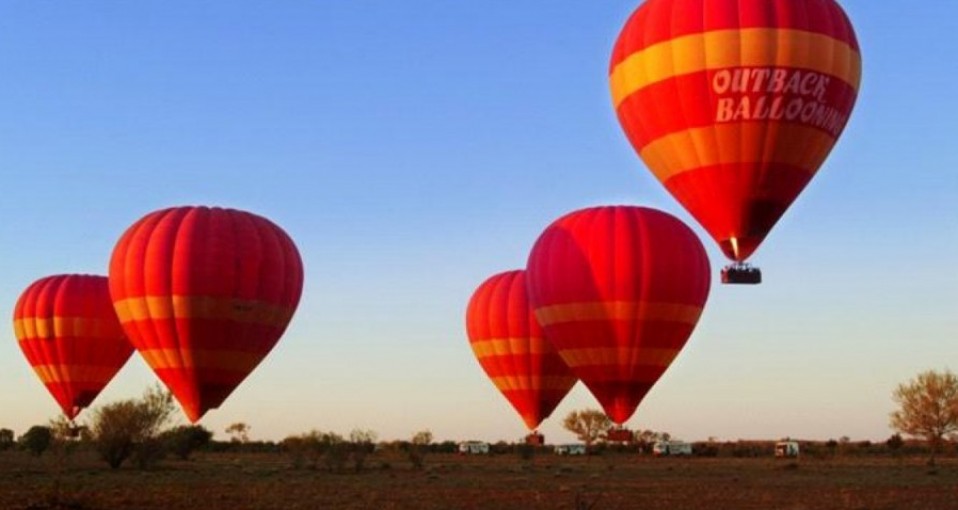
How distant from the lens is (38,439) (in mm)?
58344

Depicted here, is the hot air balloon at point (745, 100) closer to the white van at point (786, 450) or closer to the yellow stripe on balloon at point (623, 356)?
the yellow stripe on balloon at point (623, 356)

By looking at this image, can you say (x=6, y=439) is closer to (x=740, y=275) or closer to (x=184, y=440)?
(x=184, y=440)

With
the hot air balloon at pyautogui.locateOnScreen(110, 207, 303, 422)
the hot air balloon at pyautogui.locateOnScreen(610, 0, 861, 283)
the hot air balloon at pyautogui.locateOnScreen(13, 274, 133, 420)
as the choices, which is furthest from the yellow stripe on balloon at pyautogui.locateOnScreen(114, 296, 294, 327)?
the hot air balloon at pyautogui.locateOnScreen(610, 0, 861, 283)

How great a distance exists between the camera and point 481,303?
47969 millimetres

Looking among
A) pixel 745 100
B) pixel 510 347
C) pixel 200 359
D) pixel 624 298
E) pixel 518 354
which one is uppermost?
pixel 745 100

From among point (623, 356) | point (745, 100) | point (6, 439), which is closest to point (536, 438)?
point (623, 356)

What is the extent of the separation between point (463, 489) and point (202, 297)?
389 inches

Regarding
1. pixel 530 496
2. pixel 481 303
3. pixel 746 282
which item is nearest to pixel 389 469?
pixel 481 303

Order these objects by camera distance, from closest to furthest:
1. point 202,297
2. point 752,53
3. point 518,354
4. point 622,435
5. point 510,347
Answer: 1. point 752,53
2. point 202,297
3. point 622,435
4. point 518,354
5. point 510,347

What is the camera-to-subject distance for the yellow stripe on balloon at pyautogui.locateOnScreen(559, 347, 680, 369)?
34.3m

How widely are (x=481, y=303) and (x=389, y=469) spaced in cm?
844

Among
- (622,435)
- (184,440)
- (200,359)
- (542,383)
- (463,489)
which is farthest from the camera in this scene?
(184,440)

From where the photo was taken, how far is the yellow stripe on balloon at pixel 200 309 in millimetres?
33406

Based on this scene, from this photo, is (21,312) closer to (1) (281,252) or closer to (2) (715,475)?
(1) (281,252)
